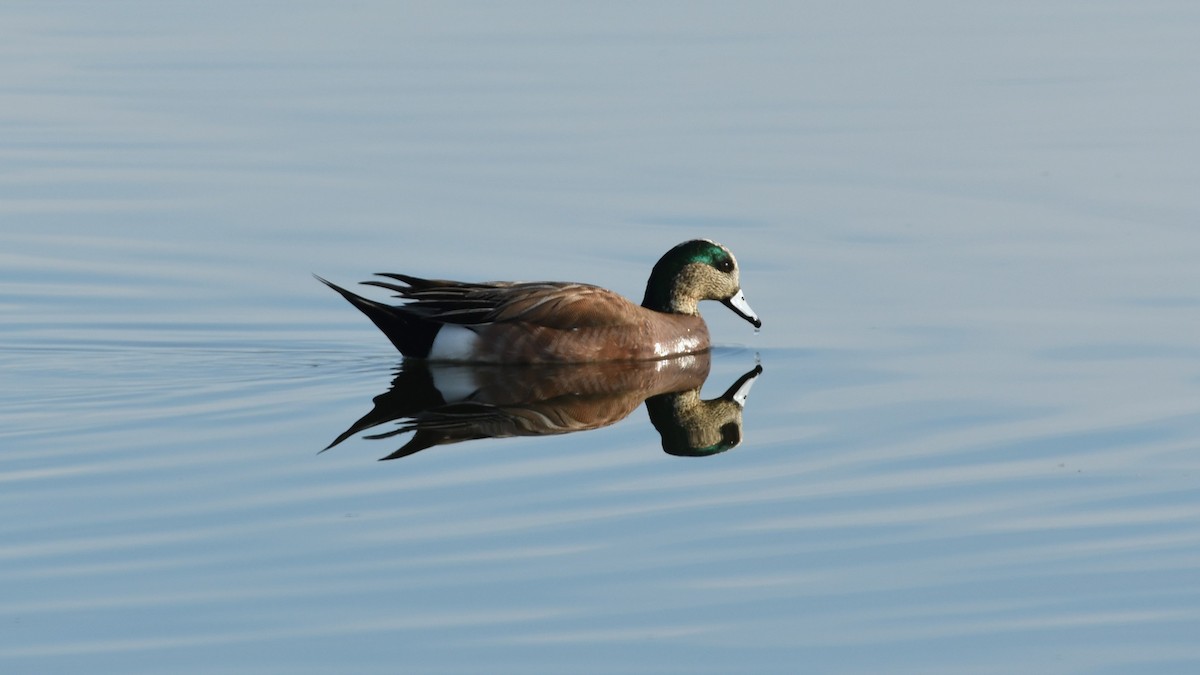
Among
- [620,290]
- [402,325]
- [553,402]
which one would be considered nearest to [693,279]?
[620,290]

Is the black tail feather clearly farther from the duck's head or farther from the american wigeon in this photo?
the duck's head

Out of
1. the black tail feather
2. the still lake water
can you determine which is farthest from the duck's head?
the black tail feather

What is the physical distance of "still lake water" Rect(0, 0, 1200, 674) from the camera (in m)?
6.81

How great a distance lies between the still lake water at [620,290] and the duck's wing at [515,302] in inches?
15.5

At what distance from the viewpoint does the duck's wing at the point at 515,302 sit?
38.2 feet

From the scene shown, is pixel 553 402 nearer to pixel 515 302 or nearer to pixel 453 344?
pixel 515 302

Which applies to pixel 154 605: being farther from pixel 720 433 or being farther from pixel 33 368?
pixel 33 368

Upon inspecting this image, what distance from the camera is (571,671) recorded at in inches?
249

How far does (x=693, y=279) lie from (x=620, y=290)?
59 cm

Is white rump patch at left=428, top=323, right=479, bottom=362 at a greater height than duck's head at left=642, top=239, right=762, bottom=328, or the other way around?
duck's head at left=642, top=239, right=762, bottom=328

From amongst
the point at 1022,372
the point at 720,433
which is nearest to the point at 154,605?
the point at 720,433

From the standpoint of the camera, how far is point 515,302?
460 inches

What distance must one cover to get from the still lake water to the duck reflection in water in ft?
0.63

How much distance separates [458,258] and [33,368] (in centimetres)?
312
